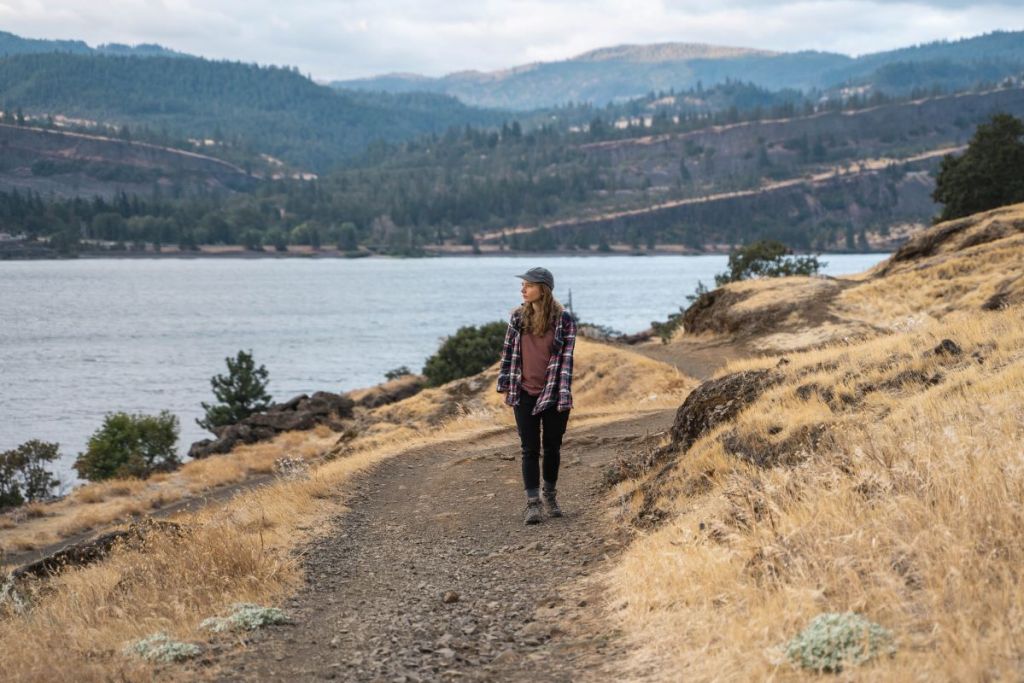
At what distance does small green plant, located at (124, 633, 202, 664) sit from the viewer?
20.2 ft

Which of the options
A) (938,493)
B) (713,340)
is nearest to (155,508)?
(713,340)

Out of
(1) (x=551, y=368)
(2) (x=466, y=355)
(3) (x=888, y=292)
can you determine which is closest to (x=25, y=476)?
(2) (x=466, y=355)

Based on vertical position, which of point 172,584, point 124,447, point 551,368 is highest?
point 551,368

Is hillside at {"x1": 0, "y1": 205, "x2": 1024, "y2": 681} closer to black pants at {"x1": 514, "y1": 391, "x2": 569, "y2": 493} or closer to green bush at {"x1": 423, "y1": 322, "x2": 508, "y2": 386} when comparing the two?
black pants at {"x1": 514, "y1": 391, "x2": 569, "y2": 493}

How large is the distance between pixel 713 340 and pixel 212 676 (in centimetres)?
2595

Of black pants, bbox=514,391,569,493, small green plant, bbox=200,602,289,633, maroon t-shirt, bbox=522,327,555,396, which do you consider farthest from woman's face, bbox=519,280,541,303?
small green plant, bbox=200,602,289,633

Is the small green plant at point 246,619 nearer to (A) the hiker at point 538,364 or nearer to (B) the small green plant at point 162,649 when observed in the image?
(B) the small green plant at point 162,649

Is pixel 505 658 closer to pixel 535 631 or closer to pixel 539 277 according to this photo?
pixel 535 631

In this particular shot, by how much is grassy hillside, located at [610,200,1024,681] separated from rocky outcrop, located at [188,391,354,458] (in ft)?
100

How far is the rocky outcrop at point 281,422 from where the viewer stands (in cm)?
3922

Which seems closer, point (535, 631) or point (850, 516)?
point (850, 516)

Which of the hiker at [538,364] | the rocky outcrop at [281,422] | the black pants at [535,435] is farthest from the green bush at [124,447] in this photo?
the hiker at [538,364]

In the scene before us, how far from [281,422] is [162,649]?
3543 centimetres

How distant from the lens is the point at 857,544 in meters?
5.68
